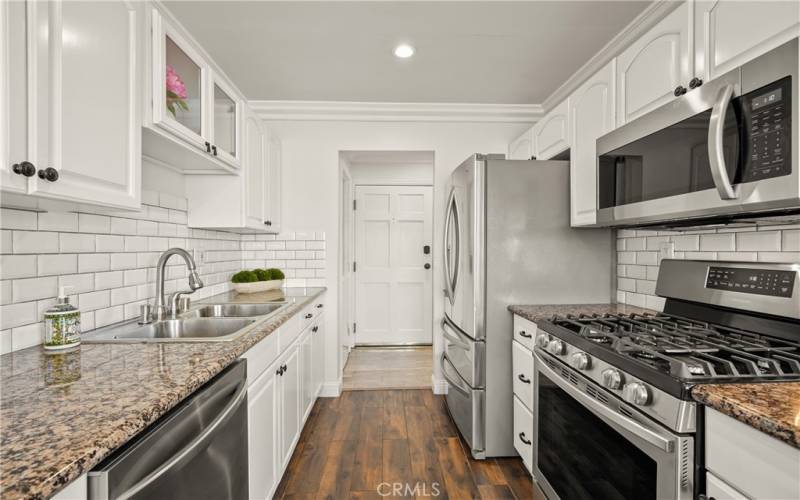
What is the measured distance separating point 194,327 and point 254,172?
113 cm

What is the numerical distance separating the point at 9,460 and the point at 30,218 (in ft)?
3.31

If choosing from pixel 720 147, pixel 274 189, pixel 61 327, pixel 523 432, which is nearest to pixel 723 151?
pixel 720 147

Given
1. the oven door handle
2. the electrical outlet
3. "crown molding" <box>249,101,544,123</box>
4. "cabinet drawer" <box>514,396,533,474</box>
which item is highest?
"crown molding" <box>249,101,544,123</box>

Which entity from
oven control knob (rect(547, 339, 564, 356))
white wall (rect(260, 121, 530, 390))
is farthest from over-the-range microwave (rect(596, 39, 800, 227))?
white wall (rect(260, 121, 530, 390))

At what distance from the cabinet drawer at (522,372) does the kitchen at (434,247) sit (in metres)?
0.02

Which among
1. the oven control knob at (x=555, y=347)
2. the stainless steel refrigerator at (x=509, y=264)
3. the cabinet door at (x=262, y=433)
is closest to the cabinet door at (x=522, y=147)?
the stainless steel refrigerator at (x=509, y=264)

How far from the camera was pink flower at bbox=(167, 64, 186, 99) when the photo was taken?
1557mm

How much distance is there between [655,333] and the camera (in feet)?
4.47

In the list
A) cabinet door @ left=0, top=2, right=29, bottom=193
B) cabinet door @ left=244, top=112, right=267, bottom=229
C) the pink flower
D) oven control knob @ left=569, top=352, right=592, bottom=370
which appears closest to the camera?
cabinet door @ left=0, top=2, right=29, bottom=193

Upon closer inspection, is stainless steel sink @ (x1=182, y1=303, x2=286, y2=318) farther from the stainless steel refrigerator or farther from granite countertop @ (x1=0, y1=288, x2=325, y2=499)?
the stainless steel refrigerator

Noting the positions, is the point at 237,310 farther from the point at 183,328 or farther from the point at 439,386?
the point at 439,386

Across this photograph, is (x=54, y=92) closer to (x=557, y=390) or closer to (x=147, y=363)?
(x=147, y=363)

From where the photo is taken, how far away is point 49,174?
0.96 m

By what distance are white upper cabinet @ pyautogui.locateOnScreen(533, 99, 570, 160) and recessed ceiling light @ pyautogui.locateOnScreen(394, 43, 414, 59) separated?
0.94 meters
